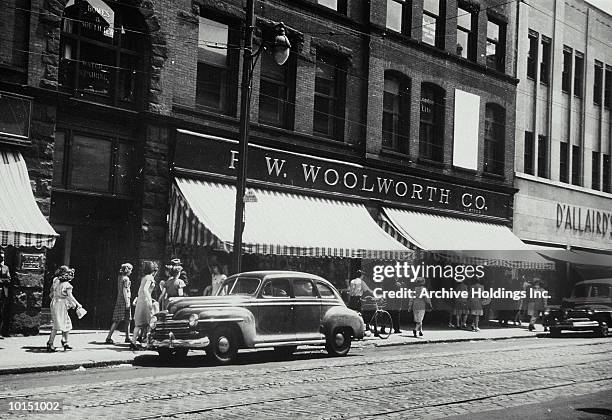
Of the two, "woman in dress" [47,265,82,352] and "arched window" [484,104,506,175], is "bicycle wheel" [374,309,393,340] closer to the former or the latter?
"woman in dress" [47,265,82,352]

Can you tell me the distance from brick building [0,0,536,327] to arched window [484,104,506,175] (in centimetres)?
64

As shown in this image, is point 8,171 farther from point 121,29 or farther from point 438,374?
point 438,374

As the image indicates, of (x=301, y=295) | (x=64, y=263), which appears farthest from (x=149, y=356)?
(x=64, y=263)

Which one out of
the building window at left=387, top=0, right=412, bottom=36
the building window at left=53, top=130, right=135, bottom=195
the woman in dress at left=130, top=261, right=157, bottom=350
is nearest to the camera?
the woman in dress at left=130, top=261, right=157, bottom=350

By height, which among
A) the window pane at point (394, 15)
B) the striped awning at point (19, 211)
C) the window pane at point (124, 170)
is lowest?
Result: the striped awning at point (19, 211)

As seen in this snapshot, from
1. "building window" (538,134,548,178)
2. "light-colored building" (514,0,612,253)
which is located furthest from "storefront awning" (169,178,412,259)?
"building window" (538,134,548,178)

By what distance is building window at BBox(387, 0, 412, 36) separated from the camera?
26.9m

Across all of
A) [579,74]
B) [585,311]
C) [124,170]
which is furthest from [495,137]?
[124,170]

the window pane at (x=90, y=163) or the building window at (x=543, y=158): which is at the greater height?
the building window at (x=543, y=158)

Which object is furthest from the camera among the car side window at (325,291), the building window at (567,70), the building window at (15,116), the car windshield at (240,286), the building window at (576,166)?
the building window at (576,166)

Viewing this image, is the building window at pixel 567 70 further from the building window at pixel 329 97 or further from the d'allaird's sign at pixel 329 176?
the building window at pixel 329 97

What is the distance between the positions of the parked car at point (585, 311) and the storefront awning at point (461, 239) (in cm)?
330

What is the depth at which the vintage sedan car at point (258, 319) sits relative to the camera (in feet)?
45.5


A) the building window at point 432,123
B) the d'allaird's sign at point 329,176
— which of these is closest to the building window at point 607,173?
the d'allaird's sign at point 329,176
